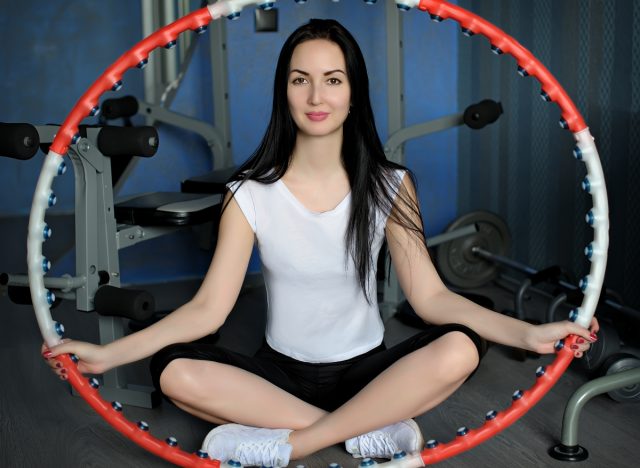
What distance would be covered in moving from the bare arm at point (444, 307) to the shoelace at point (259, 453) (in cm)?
50

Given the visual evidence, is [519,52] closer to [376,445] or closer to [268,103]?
[376,445]

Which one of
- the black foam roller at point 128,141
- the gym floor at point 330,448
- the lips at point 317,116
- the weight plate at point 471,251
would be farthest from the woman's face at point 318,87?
the weight plate at point 471,251

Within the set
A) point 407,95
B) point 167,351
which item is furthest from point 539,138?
point 167,351

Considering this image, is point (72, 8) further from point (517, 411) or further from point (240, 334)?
point (517, 411)

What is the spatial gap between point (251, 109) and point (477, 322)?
7.91 ft

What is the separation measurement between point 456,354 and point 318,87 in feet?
2.30

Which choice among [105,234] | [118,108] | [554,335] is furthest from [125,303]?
[118,108]

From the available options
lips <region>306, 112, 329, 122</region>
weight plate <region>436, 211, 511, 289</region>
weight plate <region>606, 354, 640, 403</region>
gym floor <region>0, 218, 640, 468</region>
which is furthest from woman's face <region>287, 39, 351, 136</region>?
weight plate <region>436, 211, 511, 289</region>

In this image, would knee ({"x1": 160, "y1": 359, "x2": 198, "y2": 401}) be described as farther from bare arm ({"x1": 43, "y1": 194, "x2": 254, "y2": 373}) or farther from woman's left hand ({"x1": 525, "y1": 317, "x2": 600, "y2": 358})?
woman's left hand ({"x1": 525, "y1": 317, "x2": 600, "y2": 358})

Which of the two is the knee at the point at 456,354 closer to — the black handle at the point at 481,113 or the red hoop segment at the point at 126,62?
the red hoop segment at the point at 126,62

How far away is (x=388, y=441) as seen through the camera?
2008 mm

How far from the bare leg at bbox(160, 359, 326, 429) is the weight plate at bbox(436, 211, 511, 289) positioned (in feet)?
6.29

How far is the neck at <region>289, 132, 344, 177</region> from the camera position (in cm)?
211

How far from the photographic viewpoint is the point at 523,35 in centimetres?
360
